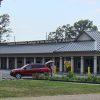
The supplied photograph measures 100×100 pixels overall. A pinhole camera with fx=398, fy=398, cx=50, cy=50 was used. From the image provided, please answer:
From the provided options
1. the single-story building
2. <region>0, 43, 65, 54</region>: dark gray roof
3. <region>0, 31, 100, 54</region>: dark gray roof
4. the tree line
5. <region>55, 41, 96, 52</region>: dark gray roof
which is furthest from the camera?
the tree line

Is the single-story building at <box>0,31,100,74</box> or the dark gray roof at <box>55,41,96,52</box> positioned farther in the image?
the single-story building at <box>0,31,100,74</box>

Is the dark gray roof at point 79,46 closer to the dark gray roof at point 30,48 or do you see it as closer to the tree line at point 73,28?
the dark gray roof at point 30,48

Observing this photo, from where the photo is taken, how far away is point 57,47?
72.8 m

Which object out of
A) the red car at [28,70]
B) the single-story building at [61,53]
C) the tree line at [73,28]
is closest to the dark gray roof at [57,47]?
the single-story building at [61,53]

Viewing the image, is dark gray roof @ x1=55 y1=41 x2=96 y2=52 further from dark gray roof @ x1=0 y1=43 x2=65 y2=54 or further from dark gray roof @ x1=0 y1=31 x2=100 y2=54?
dark gray roof @ x1=0 y1=43 x2=65 y2=54

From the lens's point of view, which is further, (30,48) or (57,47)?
(30,48)

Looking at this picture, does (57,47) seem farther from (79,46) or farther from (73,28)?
(73,28)

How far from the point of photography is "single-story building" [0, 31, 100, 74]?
65.1 meters

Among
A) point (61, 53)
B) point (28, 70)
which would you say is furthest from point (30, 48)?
point (28, 70)

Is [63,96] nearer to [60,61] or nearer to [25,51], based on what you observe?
[60,61]

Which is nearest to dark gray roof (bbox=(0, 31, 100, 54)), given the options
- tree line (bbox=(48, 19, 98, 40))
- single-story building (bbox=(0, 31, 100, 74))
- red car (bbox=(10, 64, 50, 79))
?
single-story building (bbox=(0, 31, 100, 74))

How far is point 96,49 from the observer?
62.7m

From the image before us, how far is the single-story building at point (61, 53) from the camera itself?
65.1 m

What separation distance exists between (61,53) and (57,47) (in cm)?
371
